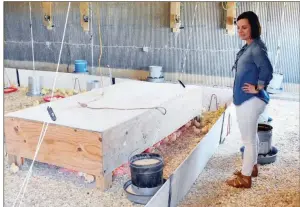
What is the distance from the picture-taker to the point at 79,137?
81.0 inches

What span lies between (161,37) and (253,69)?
12.0ft

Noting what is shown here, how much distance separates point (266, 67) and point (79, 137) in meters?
1.17

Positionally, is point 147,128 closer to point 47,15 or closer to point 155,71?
point 155,71

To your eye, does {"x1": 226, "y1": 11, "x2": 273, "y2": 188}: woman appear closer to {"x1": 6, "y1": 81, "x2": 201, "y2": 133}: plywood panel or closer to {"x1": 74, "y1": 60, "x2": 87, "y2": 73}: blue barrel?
{"x1": 6, "y1": 81, "x2": 201, "y2": 133}: plywood panel

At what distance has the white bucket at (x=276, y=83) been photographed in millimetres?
4554

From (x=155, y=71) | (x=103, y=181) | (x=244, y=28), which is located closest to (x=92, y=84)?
(x=155, y=71)

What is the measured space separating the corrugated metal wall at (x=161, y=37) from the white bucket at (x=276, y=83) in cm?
17

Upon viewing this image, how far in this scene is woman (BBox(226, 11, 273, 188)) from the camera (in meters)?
1.86

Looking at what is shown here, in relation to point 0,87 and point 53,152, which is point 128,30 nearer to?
point 53,152

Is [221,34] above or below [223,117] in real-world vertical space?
above

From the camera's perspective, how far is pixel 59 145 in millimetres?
2135

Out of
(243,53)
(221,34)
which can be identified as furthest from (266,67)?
(221,34)

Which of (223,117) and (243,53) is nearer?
(243,53)

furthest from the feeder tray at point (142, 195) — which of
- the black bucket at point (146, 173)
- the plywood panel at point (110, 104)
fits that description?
the plywood panel at point (110, 104)
